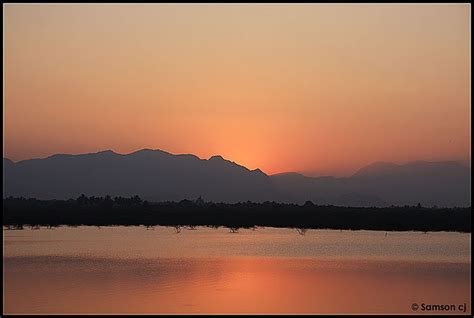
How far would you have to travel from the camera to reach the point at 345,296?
26547 mm

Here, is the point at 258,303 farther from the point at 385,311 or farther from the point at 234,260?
the point at 234,260

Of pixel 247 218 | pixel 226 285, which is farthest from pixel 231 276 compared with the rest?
pixel 247 218

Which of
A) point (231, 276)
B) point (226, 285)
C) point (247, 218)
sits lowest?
point (226, 285)

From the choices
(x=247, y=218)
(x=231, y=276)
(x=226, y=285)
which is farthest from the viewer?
(x=247, y=218)

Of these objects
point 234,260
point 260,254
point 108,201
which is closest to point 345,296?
point 234,260

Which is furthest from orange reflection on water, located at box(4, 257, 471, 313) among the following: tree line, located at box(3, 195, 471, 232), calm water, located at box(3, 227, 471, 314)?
tree line, located at box(3, 195, 471, 232)

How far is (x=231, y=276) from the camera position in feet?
103

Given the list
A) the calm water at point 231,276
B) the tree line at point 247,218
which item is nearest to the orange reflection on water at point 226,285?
the calm water at point 231,276

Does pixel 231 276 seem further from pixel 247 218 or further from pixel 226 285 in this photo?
pixel 247 218

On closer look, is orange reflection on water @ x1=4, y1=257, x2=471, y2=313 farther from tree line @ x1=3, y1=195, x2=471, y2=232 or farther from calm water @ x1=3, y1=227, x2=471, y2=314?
tree line @ x1=3, y1=195, x2=471, y2=232

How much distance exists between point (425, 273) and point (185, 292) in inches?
479

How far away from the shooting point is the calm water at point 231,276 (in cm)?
2428

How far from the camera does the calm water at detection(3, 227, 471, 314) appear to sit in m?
24.3

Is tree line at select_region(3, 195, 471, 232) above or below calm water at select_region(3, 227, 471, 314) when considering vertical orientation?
above
